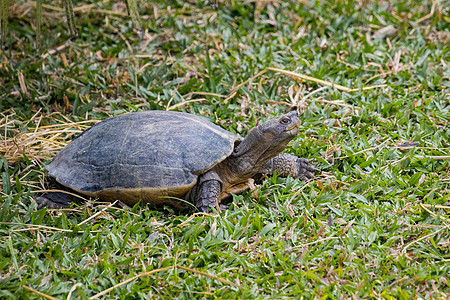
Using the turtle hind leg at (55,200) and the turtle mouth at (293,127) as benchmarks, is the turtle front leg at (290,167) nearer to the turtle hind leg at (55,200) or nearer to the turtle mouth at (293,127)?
the turtle mouth at (293,127)

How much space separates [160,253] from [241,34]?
3.65m

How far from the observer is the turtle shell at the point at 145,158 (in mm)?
3361

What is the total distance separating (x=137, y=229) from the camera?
323 centimetres

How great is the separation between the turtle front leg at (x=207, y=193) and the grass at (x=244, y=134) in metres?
0.12

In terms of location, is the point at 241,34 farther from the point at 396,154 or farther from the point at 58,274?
the point at 58,274

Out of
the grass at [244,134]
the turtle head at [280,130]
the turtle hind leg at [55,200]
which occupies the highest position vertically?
the turtle head at [280,130]

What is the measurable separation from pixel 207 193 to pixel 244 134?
112 cm

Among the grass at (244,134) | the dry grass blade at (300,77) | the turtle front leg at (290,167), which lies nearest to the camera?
the grass at (244,134)

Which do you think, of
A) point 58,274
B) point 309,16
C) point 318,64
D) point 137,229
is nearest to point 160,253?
point 137,229

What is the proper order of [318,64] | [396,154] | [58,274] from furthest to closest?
1. [318,64]
2. [396,154]
3. [58,274]

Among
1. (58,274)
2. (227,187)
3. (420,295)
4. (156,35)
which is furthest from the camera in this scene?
(156,35)

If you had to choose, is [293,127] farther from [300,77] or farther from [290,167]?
[300,77]

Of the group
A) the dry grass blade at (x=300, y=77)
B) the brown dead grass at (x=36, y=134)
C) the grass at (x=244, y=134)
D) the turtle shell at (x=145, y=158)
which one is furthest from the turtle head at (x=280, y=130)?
the brown dead grass at (x=36, y=134)

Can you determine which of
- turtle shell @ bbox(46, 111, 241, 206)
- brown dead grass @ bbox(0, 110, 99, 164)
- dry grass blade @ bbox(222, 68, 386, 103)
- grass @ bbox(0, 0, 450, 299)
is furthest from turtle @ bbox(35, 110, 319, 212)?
dry grass blade @ bbox(222, 68, 386, 103)
